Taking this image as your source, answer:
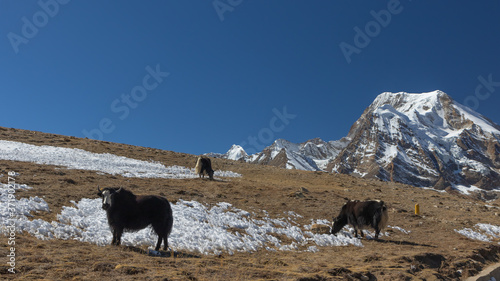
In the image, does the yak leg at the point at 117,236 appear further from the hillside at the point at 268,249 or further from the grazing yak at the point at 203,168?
the grazing yak at the point at 203,168

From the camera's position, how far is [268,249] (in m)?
13.7

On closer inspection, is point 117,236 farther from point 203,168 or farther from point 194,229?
point 203,168

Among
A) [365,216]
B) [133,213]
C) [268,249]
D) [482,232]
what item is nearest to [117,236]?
[133,213]

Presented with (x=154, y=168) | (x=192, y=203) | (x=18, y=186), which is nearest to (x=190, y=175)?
(x=154, y=168)

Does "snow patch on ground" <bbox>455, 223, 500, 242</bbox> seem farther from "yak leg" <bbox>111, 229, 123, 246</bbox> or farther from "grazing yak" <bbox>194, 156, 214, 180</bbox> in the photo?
"yak leg" <bbox>111, 229, 123, 246</bbox>

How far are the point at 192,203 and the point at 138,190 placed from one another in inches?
174

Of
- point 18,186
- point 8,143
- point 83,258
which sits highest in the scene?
point 8,143

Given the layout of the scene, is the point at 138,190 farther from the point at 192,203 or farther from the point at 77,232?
the point at 77,232

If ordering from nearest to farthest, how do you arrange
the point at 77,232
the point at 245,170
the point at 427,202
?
the point at 77,232
the point at 427,202
the point at 245,170

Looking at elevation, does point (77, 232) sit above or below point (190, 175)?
below

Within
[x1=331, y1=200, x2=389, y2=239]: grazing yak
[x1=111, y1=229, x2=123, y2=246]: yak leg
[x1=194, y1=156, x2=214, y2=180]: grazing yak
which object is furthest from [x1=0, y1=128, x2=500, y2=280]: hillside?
[x1=194, y1=156, x2=214, y2=180]: grazing yak

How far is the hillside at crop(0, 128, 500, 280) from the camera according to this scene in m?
8.67

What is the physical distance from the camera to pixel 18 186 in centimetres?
1670

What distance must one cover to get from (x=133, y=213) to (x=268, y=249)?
5.28m
